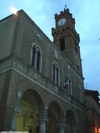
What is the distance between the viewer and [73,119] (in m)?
19.0

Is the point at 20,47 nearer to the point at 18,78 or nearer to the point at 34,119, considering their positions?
the point at 18,78

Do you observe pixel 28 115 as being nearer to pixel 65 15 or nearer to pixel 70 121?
pixel 70 121

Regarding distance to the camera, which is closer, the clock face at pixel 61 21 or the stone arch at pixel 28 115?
the stone arch at pixel 28 115

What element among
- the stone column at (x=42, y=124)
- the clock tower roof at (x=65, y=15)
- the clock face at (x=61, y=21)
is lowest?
the stone column at (x=42, y=124)

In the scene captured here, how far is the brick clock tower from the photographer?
26.0 meters

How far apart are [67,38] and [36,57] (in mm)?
13769

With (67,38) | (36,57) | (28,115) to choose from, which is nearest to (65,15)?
(67,38)

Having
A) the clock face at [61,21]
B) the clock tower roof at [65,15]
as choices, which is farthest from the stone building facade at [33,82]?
the clock tower roof at [65,15]

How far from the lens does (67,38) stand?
1099 inches

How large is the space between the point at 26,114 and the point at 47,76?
565 centimetres

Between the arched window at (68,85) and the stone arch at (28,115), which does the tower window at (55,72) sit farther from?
the stone arch at (28,115)

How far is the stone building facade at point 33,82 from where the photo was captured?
11.3 m

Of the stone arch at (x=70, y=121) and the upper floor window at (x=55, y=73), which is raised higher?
the upper floor window at (x=55, y=73)

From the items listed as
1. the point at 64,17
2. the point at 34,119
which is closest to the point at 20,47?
the point at 34,119
